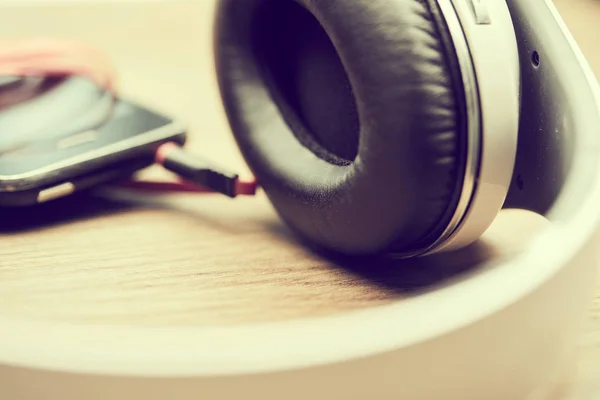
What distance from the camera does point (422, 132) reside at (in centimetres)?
35

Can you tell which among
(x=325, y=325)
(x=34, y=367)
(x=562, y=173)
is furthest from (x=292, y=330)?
(x=562, y=173)

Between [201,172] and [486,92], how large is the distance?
29cm

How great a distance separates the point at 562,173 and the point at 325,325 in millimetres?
219

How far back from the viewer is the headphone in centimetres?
35

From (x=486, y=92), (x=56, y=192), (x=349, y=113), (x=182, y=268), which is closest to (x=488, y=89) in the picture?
(x=486, y=92)

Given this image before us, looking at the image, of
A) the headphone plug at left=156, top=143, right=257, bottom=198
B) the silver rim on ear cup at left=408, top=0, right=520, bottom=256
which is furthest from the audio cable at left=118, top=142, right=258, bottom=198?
the silver rim on ear cup at left=408, top=0, right=520, bottom=256

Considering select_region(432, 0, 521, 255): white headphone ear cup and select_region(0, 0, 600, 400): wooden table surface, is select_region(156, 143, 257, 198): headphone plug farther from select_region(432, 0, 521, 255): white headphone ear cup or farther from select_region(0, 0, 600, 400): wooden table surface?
select_region(432, 0, 521, 255): white headphone ear cup

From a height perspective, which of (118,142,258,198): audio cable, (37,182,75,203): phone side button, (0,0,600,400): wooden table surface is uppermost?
(118,142,258,198): audio cable

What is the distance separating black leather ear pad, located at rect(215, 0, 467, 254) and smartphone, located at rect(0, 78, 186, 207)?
11 centimetres

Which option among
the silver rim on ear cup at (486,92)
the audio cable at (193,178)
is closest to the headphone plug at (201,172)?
the audio cable at (193,178)

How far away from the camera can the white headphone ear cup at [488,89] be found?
1.14 feet

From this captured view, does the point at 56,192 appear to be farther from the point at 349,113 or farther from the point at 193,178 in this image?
the point at 349,113

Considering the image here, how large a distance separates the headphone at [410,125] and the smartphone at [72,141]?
18cm

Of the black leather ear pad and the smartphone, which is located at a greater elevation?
the black leather ear pad
